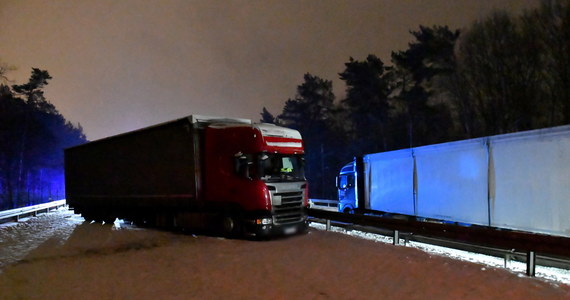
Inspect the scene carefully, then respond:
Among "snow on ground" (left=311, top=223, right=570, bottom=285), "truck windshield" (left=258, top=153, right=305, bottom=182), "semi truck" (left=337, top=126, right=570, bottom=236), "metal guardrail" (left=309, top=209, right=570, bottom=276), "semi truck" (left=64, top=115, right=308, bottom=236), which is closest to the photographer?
"metal guardrail" (left=309, top=209, right=570, bottom=276)

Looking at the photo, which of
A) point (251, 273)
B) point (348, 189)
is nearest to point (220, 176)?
point (251, 273)

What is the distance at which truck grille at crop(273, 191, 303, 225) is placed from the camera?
1110cm

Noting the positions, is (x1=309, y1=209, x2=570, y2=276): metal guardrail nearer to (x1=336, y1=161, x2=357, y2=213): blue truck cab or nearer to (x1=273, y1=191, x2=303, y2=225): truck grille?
(x1=273, y1=191, x2=303, y2=225): truck grille

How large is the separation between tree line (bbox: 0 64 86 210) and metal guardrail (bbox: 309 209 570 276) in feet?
171

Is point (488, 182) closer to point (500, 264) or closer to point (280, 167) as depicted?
point (500, 264)

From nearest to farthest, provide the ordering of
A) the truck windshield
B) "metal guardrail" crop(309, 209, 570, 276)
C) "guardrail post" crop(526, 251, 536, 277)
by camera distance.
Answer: "metal guardrail" crop(309, 209, 570, 276), "guardrail post" crop(526, 251, 536, 277), the truck windshield

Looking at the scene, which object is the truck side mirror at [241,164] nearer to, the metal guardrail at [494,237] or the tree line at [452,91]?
the metal guardrail at [494,237]

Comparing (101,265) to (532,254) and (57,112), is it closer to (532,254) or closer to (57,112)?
(532,254)

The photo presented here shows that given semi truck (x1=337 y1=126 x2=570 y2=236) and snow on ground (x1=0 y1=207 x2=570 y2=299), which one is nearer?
snow on ground (x1=0 y1=207 x2=570 y2=299)

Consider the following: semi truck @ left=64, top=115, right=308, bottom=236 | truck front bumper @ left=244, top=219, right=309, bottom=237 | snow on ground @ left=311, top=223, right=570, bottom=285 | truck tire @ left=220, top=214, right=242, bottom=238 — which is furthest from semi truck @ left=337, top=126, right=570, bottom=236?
truck tire @ left=220, top=214, right=242, bottom=238

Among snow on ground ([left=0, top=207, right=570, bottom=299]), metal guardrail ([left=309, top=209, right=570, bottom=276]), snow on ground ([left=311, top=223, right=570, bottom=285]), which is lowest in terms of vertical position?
snow on ground ([left=311, top=223, right=570, bottom=285])

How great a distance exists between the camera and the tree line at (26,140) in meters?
53.6

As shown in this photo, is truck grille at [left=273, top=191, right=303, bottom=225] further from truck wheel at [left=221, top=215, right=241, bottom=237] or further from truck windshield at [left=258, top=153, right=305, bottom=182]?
truck wheel at [left=221, top=215, right=241, bottom=237]

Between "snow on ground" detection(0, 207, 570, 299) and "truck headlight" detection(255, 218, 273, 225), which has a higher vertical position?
"truck headlight" detection(255, 218, 273, 225)
